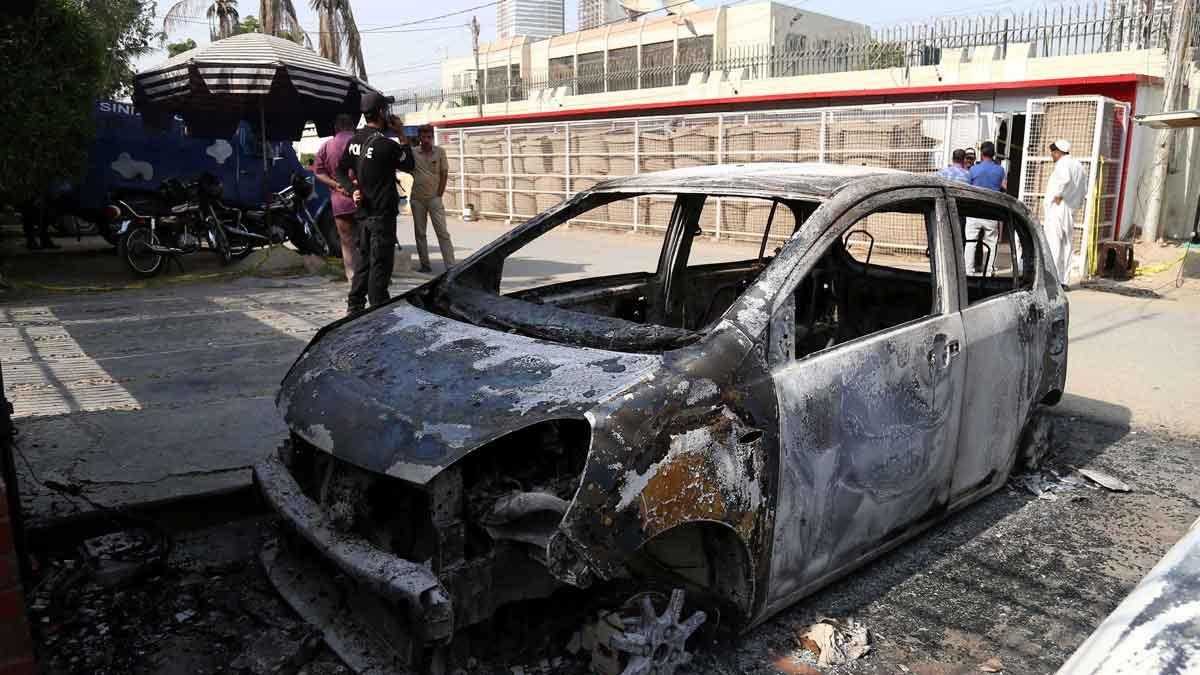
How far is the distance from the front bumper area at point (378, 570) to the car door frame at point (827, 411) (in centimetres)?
105

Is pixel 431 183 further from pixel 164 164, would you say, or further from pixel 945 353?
pixel 945 353

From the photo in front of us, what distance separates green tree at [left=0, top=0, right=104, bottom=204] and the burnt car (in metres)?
7.48

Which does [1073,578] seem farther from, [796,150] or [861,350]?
[796,150]

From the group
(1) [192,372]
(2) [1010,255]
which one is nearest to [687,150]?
(1) [192,372]

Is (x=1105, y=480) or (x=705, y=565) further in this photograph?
(x=1105, y=480)

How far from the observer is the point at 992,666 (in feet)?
9.59

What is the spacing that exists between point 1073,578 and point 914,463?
90cm

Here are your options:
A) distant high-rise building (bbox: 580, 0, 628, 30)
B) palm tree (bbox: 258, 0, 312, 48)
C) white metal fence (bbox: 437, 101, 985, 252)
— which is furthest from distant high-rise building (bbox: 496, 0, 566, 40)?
white metal fence (bbox: 437, 101, 985, 252)

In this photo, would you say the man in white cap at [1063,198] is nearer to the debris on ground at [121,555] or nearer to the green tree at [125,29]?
the debris on ground at [121,555]

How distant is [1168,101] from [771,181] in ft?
40.7

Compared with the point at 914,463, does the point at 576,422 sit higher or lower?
higher

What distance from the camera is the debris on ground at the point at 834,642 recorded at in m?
2.93

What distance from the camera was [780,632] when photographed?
3076mm

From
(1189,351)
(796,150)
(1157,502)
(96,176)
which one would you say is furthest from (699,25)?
(1157,502)
